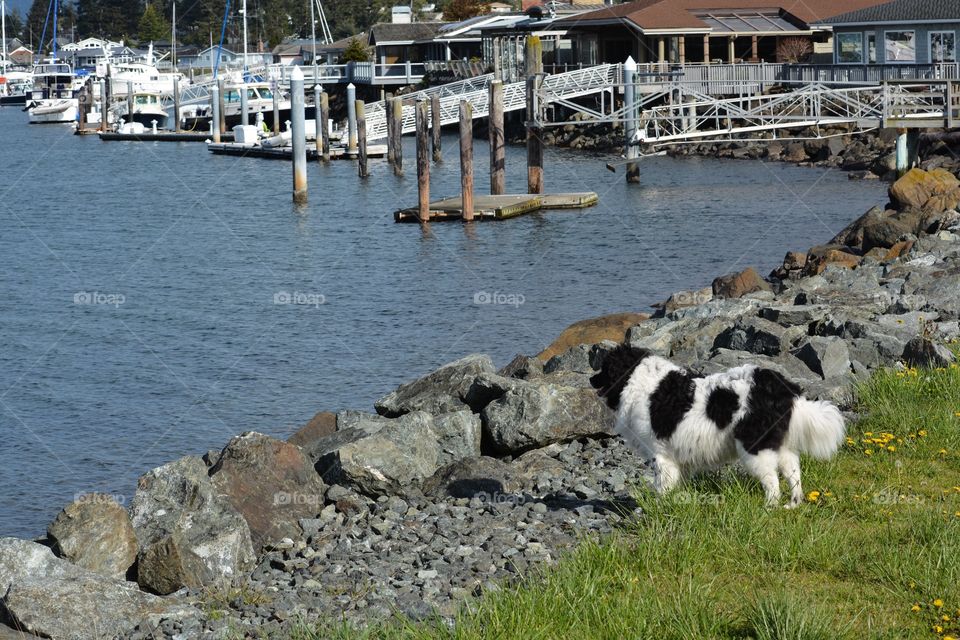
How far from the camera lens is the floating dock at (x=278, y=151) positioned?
53.9 meters

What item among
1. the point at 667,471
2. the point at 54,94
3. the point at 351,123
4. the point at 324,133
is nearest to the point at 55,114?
the point at 54,94

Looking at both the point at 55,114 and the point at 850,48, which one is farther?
the point at 55,114

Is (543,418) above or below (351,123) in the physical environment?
below

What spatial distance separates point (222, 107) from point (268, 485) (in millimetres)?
62958

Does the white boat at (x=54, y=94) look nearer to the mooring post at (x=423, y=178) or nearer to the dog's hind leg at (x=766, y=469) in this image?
the mooring post at (x=423, y=178)

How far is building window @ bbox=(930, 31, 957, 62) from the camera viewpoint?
142ft

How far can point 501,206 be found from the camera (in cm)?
3250

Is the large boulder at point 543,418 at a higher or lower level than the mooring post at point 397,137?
lower

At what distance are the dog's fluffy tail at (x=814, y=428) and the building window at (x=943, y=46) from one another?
131ft

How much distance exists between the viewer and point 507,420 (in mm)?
10297

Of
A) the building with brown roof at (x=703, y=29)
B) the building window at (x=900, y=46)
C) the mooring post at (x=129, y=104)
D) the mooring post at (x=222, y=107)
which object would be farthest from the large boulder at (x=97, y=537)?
the mooring post at (x=129, y=104)

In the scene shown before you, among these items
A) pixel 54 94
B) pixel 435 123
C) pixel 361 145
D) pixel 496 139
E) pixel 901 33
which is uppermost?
pixel 54 94

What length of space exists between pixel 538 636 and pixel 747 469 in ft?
7.16

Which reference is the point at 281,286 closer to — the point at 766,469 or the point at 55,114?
the point at 766,469
